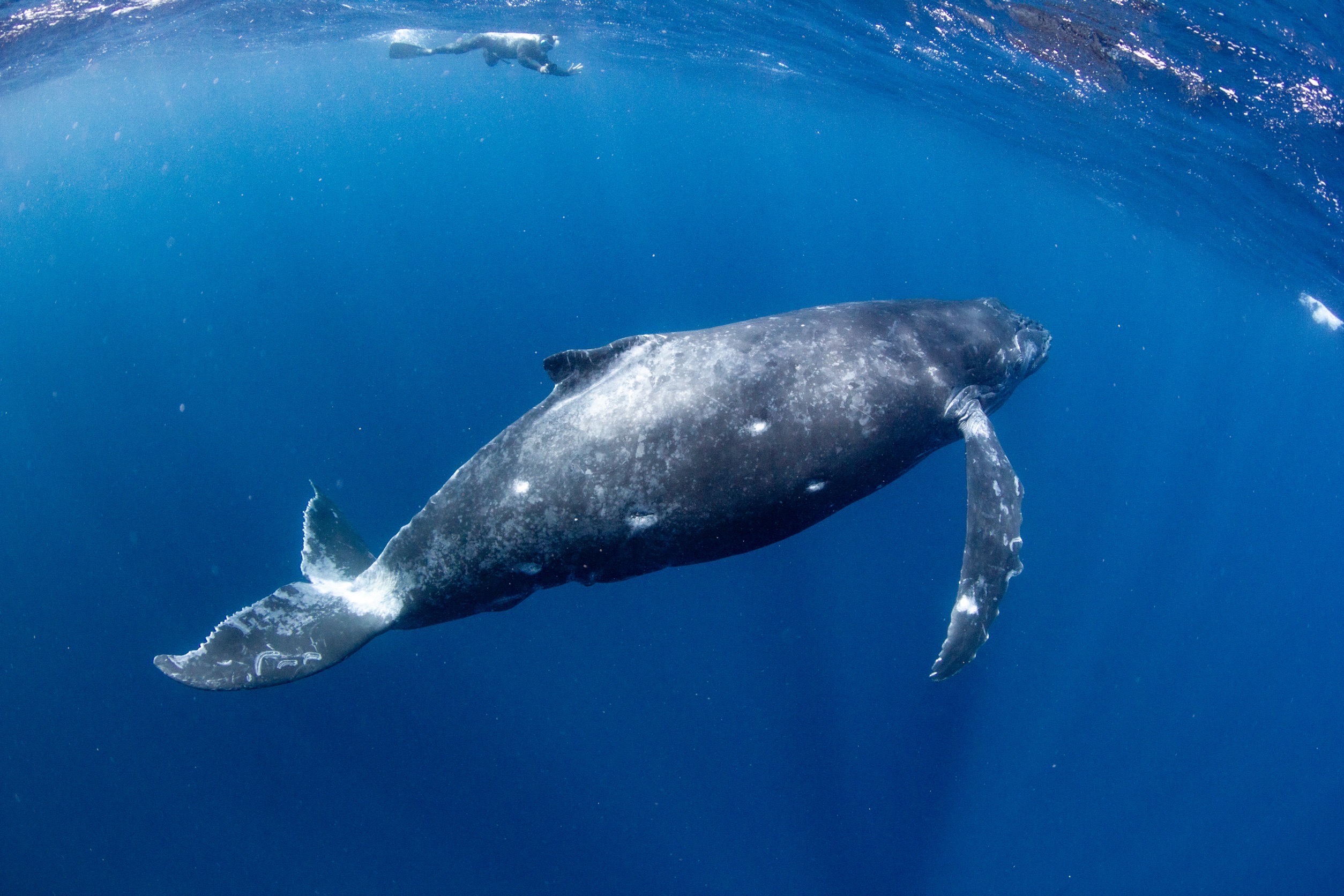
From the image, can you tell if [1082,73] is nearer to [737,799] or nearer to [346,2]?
[737,799]

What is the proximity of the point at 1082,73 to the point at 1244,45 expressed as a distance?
5564 mm

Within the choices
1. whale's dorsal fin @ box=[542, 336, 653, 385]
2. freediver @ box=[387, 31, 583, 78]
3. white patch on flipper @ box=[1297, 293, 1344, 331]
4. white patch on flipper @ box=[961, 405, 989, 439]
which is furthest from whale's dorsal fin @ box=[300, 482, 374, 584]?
white patch on flipper @ box=[1297, 293, 1344, 331]

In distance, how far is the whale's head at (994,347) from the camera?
313 inches

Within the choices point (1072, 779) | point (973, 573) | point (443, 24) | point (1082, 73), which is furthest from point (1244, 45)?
point (443, 24)

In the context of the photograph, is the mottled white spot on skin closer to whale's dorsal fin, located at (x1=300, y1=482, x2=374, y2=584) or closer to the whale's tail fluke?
the whale's tail fluke

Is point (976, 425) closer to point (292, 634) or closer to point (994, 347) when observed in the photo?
point (994, 347)

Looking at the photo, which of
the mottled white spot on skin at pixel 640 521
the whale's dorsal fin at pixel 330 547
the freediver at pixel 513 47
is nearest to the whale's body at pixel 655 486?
the mottled white spot on skin at pixel 640 521

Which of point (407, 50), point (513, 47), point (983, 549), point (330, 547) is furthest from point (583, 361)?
point (407, 50)

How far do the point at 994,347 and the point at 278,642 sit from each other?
28.4 ft

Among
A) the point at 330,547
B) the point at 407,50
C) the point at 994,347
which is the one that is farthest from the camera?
the point at 407,50

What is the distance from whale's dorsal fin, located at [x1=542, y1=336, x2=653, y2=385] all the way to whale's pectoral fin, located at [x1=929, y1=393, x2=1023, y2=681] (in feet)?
12.2

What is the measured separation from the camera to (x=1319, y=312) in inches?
1277

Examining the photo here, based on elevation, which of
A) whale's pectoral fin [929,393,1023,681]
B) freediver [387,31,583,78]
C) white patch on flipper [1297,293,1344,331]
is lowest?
white patch on flipper [1297,293,1344,331]

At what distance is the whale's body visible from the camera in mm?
5914
